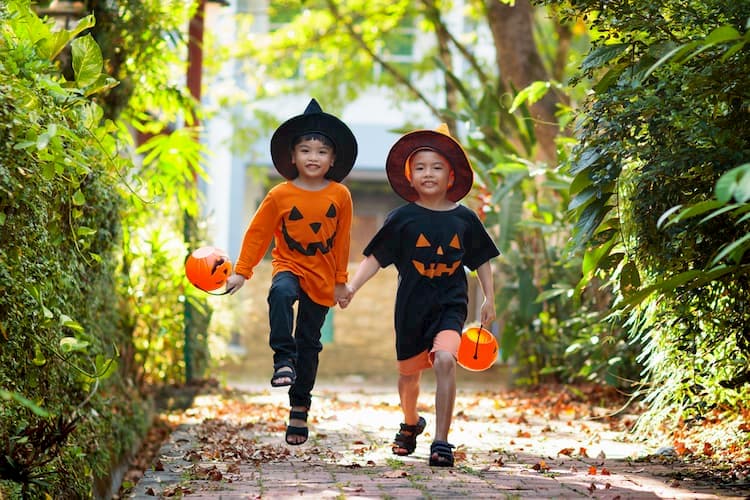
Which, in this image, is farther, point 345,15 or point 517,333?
point 345,15

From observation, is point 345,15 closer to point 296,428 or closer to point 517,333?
point 517,333

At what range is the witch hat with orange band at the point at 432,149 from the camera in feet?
19.9

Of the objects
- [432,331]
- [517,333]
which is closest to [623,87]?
[432,331]

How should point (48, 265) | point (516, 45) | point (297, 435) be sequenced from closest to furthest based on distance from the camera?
point (48, 265)
point (297, 435)
point (516, 45)

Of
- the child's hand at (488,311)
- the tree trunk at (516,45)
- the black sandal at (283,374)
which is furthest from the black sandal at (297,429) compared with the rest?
the tree trunk at (516,45)

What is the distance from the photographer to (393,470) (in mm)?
5430

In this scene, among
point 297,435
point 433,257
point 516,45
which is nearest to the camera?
point 433,257

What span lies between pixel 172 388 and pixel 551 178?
402 centimetres

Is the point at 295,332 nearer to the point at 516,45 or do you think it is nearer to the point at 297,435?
the point at 297,435

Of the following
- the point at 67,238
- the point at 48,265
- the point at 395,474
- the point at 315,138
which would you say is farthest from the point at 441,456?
the point at 48,265

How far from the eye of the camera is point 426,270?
19.2 ft

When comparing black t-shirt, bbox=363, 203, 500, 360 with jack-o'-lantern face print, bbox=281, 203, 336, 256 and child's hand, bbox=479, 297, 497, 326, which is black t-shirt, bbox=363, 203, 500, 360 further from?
jack-o'-lantern face print, bbox=281, 203, 336, 256

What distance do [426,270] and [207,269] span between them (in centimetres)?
113

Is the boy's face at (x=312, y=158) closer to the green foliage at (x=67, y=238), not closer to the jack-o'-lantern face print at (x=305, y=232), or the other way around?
the jack-o'-lantern face print at (x=305, y=232)
